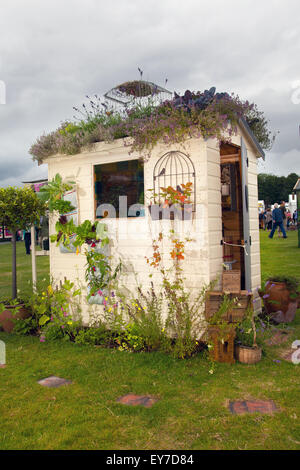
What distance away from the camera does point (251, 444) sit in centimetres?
292

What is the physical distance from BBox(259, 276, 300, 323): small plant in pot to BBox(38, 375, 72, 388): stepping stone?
3417 millimetres

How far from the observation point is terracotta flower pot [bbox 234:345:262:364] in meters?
4.56

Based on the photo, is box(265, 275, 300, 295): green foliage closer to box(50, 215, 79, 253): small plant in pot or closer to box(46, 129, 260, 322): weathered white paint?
box(46, 129, 260, 322): weathered white paint

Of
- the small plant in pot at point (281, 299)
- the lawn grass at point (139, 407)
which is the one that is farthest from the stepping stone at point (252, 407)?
the small plant in pot at point (281, 299)

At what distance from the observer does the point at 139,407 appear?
357 cm

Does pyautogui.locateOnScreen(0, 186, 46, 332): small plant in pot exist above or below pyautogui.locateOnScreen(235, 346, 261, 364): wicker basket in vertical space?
above

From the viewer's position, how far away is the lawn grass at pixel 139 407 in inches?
119

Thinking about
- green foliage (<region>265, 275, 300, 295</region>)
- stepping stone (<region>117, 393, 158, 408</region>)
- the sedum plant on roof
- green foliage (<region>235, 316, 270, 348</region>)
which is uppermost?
the sedum plant on roof

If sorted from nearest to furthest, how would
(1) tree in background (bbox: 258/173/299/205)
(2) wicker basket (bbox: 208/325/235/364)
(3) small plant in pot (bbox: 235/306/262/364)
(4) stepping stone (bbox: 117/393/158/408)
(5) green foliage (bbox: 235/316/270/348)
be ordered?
(4) stepping stone (bbox: 117/393/158/408) < (2) wicker basket (bbox: 208/325/235/364) < (3) small plant in pot (bbox: 235/306/262/364) < (5) green foliage (bbox: 235/316/270/348) < (1) tree in background (bbox: 258/173/299/205)

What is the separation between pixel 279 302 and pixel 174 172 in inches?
111

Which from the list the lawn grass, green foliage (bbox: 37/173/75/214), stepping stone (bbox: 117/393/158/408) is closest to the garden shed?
green foliage (bbox: 37/173/75/214)

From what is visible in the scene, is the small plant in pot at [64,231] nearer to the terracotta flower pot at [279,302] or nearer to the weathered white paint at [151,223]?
the weathered white paint at [151,223]
